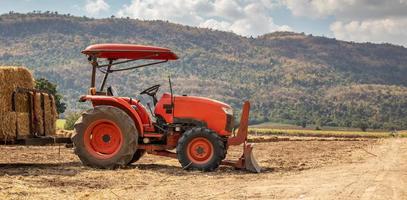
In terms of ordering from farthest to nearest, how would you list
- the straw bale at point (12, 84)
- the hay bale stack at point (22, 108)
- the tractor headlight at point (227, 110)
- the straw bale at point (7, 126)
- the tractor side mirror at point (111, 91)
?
the tractor side mirror at point (111, 91) < the tractor headlight at point (227, 110) < the straw bale at point (12, 84) < the hay bale stack at point (22, 108) < the straw bale at point (7, 126)

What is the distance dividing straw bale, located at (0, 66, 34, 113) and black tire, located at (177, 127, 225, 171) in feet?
10.5

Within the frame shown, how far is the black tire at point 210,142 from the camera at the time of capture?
1154 centimetres

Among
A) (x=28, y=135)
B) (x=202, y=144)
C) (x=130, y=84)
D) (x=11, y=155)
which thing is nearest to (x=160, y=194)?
(x=202, y=144)

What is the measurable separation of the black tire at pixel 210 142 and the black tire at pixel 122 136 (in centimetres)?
96

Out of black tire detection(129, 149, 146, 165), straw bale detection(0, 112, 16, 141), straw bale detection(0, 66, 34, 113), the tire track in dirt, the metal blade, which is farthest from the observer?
black tire detection(129, 149, 146, 165)

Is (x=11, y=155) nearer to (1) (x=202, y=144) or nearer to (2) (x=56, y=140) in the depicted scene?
(2) (x=56, y=140)

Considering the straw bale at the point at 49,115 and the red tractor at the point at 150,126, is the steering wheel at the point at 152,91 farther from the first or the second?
the straw bale at the point at 49,115

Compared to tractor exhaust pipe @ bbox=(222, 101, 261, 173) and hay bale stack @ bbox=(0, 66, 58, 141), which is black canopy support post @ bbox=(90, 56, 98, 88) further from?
tractor exhaust pipe @ bbox=(222, 101, 261, 173)

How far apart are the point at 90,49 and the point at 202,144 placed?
9.79ft

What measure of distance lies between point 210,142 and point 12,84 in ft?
13.3

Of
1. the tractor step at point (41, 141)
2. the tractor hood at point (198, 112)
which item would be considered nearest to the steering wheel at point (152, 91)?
the tractor hood at point (198, 112)

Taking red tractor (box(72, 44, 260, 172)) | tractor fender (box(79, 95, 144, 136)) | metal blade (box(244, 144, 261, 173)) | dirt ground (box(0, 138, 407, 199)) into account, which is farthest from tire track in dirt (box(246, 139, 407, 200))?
tractor fender (box(79, 95, 144, 136))

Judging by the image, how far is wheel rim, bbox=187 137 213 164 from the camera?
38.3 ft

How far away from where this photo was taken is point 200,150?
11.7 metres
